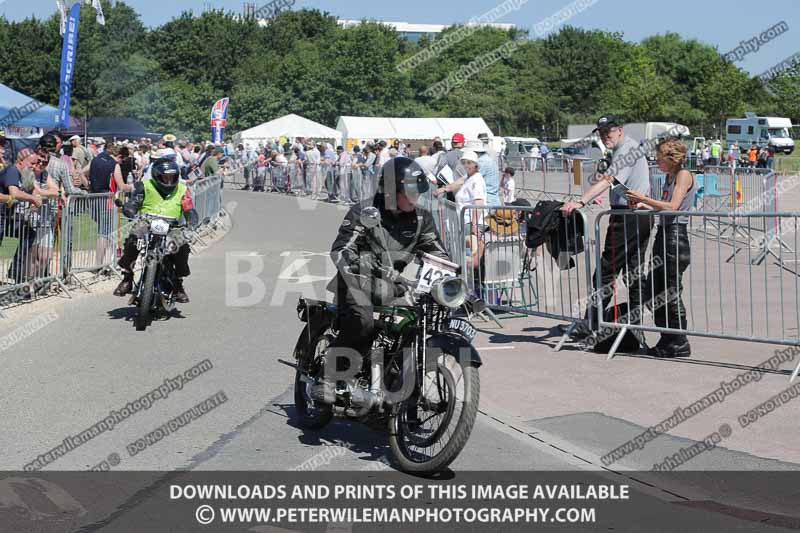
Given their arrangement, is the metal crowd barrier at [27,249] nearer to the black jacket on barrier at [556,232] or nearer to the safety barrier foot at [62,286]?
the safety barrier foot at [62,286]

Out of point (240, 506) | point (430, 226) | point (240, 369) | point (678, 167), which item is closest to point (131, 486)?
point (240, 506)

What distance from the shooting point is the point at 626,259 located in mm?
9414

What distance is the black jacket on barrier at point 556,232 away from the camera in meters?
9.70

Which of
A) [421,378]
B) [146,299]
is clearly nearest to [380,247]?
[421,378]

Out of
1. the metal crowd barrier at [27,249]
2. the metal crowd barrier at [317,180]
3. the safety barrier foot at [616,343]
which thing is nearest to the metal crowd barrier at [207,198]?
the metal crowd barrier at [317,180]

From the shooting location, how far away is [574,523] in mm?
5203

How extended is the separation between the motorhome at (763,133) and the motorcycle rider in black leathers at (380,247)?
66603mm

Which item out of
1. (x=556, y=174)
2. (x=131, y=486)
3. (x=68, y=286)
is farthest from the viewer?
(x=556, y=174)

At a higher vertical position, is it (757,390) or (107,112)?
(107,112)

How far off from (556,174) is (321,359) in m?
29.6

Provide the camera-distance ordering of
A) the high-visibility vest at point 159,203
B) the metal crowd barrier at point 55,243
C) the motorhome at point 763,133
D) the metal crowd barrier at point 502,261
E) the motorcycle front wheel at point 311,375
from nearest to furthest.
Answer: the motorcycle front wheel at point 311,375, the metal crowd barrier at point 502,261, the high-visibility vest at point 159,203, the metal crowd barrier at point 55,243, the motorhome at point 763,133

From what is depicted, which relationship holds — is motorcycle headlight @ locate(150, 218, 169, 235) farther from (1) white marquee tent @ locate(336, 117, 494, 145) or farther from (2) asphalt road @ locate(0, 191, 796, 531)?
(1) white marquee tent @ locate(336, 117, 494, 145)

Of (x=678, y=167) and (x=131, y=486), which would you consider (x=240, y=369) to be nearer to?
(x=131, y=486)

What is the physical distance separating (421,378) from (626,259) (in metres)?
4.05
